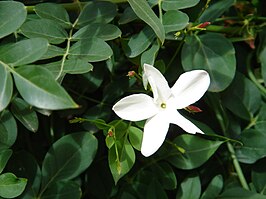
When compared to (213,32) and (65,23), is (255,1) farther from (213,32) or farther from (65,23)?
(65,23)

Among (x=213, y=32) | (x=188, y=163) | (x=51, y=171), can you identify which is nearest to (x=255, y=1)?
(x=213, y=32)

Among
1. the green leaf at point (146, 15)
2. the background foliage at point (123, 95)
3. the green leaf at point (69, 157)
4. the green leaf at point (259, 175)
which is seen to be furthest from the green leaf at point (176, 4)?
the green leaf at point (259, 175)

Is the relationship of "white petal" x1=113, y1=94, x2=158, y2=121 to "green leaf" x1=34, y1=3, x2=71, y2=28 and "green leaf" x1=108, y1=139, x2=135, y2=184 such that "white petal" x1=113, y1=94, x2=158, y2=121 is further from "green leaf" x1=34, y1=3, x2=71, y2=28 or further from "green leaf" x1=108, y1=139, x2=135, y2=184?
"green leaf" x1=34, y1=3, x2=71, y2=28

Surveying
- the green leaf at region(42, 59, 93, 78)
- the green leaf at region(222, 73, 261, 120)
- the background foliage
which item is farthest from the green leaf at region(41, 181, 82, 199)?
the green leaf at region(222, 73, 261, 120)

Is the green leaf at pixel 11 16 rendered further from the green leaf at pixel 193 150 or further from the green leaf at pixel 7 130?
the green leaf at pixel 193 150

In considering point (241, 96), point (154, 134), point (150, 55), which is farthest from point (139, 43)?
point (241, 96)
